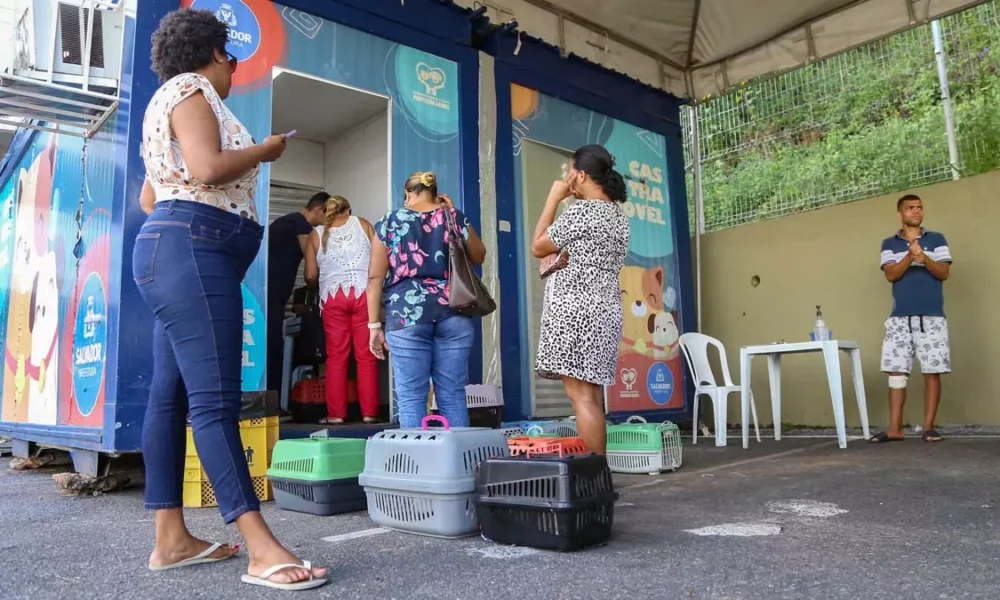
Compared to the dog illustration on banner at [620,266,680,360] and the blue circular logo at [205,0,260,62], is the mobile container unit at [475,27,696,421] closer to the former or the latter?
the dog illustration on banner at [620,266,680,360]

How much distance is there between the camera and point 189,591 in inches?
65.2

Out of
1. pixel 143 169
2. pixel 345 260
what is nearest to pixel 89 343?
pixel 143 169

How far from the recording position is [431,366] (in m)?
2.92

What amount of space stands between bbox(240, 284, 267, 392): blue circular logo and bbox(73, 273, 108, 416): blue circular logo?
2.14 ft

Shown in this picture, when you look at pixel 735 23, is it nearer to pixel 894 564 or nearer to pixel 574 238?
pixel 574 238

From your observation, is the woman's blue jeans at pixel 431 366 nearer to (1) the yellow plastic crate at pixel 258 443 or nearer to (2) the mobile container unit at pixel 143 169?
(1) the yellow plastic crate at pixel 258 443

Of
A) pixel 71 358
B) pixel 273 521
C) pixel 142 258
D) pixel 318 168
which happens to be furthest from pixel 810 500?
pixel 318 168

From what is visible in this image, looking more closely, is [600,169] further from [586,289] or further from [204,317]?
[204,317]

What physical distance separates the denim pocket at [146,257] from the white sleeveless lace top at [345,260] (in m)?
2.55

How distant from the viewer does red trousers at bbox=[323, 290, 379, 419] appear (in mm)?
4160

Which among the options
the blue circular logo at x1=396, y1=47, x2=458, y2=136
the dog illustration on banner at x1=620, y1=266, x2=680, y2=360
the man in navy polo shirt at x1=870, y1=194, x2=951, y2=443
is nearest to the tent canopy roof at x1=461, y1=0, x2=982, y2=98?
the blue circular logo at x1=396, y1=47, x2=458, y2=136

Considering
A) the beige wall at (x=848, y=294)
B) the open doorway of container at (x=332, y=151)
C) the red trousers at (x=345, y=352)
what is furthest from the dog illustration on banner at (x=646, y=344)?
the red trousers at (x=345, y=352)

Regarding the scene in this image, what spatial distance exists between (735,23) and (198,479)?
5875 mm

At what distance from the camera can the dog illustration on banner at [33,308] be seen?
4434 millimetres
